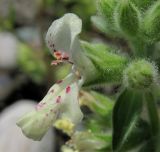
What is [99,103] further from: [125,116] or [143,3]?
[143,3]

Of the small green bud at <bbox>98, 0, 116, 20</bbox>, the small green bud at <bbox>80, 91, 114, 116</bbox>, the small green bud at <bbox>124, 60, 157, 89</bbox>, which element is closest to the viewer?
the small green bud at <bbox>124, 60, 157, 89</bbox>

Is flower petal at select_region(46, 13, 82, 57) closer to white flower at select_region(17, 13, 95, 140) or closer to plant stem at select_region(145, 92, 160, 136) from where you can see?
white flower at select_region(17, 13, 95, 140)

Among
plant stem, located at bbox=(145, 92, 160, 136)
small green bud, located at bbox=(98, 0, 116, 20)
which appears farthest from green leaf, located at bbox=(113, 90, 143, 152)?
small green bud, located at bbox=(98, 0, 116, 20)

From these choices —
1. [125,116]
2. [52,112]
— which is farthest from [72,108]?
[125,116]

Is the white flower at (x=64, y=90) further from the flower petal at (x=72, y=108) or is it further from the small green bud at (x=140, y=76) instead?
the small green bud at (x=140, y=76)

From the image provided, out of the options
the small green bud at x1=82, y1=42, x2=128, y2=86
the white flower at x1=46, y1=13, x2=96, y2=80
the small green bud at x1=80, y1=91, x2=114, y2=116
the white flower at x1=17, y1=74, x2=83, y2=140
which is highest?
the white flower at x1=46, y1=13, x2=96, y2=80

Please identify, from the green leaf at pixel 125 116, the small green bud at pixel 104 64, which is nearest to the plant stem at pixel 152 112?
the green leaf at pixel 125 116

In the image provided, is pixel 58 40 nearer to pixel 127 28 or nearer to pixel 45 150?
→ pixel 127 28
